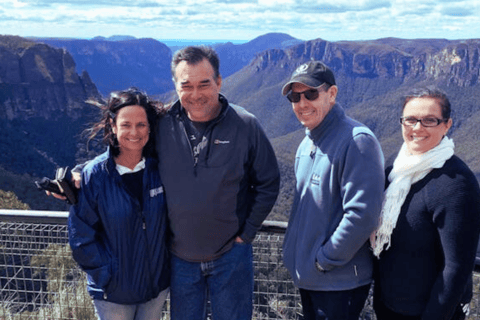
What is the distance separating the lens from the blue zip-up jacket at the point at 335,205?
2.49 metres

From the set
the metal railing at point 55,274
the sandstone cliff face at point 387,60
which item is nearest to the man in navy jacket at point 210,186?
the metal railing at point 55,274

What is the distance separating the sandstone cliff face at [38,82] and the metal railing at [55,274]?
203ft

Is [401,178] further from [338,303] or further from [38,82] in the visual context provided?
[38,82]

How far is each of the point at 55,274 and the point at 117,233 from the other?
1.36 metres

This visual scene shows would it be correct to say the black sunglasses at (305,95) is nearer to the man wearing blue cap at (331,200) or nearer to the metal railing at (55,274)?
the man wearing blue cap at (331,200)

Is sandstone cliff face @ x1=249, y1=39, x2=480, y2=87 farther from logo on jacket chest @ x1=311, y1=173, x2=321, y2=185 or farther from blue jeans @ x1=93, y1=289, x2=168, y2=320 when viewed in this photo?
blue jeans @ x1=93, y1=289, x2=168, y2=320

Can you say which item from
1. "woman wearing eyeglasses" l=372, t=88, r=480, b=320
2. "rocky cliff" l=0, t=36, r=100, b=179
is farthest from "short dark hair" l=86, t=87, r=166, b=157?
"rocky cliff" l=0, t=36, r=100, b=179

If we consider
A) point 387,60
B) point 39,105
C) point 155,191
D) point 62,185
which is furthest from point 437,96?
point 387,60

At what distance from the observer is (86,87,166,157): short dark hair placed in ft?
9.20

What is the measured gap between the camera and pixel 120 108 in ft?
9.20

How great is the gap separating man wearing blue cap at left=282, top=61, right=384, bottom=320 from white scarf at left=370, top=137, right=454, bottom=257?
74mm

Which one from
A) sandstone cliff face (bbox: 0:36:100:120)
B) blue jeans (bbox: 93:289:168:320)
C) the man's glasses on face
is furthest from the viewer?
sandstone cliff face (bbox: 0:36:100:120)

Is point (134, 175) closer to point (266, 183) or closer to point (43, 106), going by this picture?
point (266, 183)

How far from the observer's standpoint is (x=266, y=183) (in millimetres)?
2975
